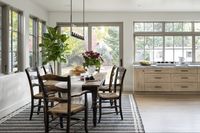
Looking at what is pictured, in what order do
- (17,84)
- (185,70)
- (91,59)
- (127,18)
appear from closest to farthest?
(91,59)
(17,84)
(185,70)
(127,18)

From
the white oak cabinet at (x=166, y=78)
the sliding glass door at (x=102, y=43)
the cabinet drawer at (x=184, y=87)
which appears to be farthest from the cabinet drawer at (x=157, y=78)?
the sliding glass door at (x=102, y=43)

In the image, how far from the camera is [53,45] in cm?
811

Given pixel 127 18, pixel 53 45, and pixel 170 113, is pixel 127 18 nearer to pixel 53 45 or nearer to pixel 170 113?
pixel 53 45

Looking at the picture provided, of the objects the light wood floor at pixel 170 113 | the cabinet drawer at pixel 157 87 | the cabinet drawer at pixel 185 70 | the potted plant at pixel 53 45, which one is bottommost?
the light wood floor at pixel 170 113

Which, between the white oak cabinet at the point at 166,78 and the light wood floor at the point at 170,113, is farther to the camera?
the white oak cabinet at the point at 166,78

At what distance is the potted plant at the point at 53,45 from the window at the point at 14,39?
3.69 ft

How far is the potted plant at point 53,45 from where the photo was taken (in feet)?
26.4

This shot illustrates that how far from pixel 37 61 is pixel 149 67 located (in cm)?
327

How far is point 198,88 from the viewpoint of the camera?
9062mm

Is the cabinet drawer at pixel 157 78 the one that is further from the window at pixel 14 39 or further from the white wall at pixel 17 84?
the window at pixel 14 39

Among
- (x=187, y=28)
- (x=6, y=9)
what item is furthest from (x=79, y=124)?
(x=187, y=28)

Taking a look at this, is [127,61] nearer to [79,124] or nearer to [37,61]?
[37,61]

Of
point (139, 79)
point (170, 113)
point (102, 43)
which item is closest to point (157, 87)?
point (139, 79)

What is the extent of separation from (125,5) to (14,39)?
3.23 meters
